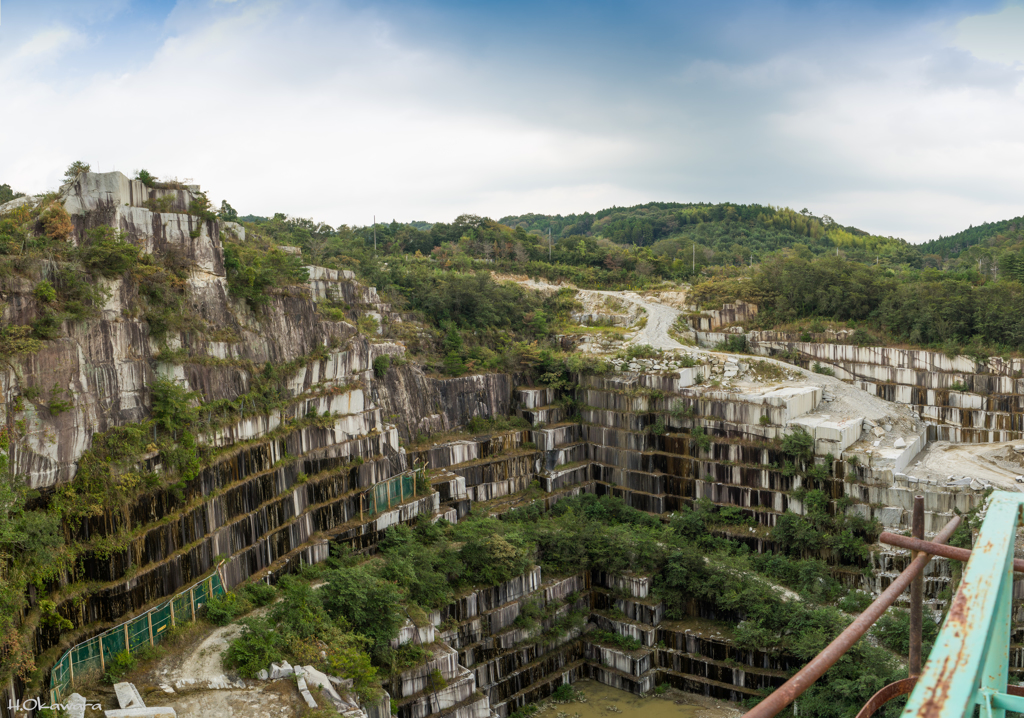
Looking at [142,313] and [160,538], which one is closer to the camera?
[160,538]

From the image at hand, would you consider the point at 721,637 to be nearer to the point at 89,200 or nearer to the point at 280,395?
Answer: the point at 280,395

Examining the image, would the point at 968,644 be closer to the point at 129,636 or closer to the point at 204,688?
the point at 204,688

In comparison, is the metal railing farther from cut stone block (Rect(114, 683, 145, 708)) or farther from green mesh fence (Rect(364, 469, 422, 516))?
green mesh fence (Rect(364, 469, 422, 516))

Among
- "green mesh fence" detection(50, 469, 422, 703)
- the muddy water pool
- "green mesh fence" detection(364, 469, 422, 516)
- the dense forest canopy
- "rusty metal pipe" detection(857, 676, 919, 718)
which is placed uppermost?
the dense forest canopy

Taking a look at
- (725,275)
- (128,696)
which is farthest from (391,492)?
(725,275)

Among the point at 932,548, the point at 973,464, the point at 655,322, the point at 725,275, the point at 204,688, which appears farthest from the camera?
the point at 725,275

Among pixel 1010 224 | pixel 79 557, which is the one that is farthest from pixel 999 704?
pixel 1010 224

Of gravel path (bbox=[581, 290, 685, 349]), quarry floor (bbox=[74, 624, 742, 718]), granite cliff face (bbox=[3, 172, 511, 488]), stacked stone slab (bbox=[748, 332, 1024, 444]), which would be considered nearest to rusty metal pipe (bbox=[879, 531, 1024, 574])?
quarry floor (bbox=[74, 624, 742, 718])
